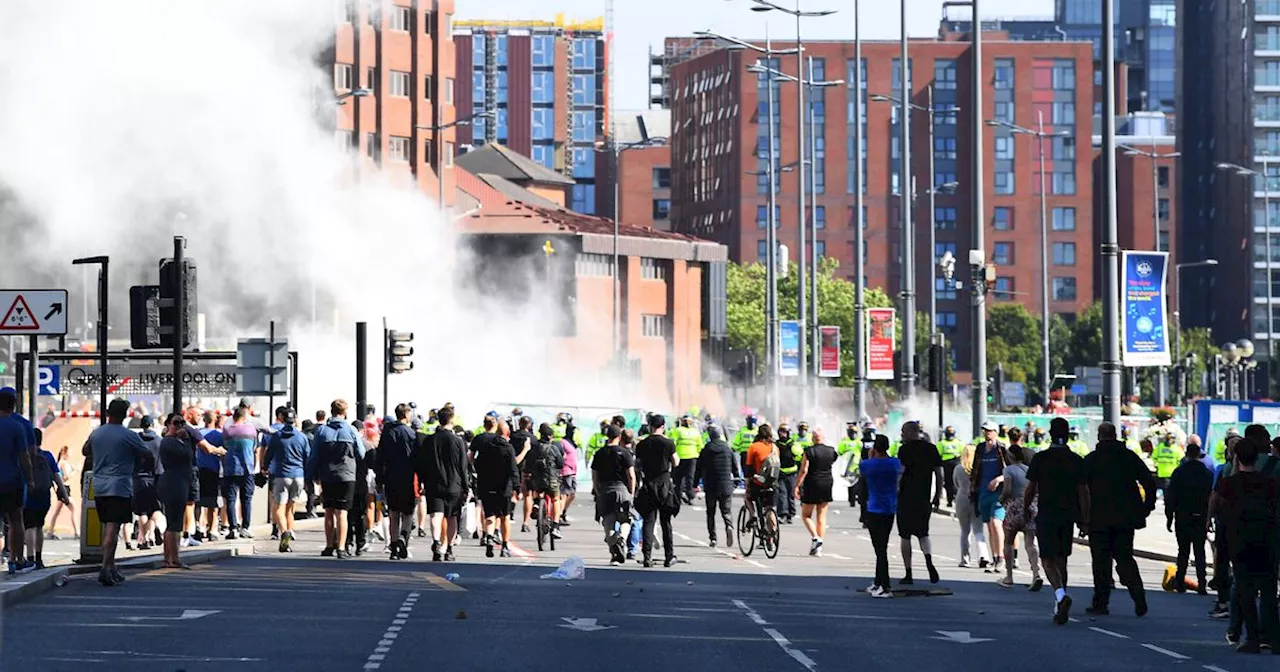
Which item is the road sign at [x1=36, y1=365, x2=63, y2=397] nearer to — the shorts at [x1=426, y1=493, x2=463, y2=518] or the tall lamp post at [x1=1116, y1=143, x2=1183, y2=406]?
the shorts at [x1=426, y1=493, x2=463, y2=518]

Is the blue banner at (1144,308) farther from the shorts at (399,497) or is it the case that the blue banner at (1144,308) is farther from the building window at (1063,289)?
the building window at (1063,289)

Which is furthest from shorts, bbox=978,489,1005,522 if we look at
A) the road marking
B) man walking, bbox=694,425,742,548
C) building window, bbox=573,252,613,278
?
building window, bbox=573,252,613,278

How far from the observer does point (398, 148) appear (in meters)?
98.2

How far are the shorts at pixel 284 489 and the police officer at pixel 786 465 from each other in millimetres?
6276

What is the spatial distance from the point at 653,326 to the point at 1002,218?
45019 millimetres

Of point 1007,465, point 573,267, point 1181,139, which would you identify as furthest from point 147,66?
point 1181,139

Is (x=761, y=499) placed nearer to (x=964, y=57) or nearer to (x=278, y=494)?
(x=278, y=494)

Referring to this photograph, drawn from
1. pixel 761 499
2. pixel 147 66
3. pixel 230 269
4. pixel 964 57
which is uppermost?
pixel 964 57

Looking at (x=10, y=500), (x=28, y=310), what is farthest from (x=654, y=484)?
(x=10, y=500)

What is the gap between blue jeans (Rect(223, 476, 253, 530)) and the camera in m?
29.0

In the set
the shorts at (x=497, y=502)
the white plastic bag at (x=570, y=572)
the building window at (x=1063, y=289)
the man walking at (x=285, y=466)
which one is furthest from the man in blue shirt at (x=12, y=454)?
the building window at (x=1063, y=289)

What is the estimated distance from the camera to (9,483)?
20.1 m

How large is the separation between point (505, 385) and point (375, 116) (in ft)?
46.1

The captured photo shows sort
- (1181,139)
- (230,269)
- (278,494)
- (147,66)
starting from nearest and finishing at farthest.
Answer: (278,494) < (147,66) < (230,269) < (1181,139)
